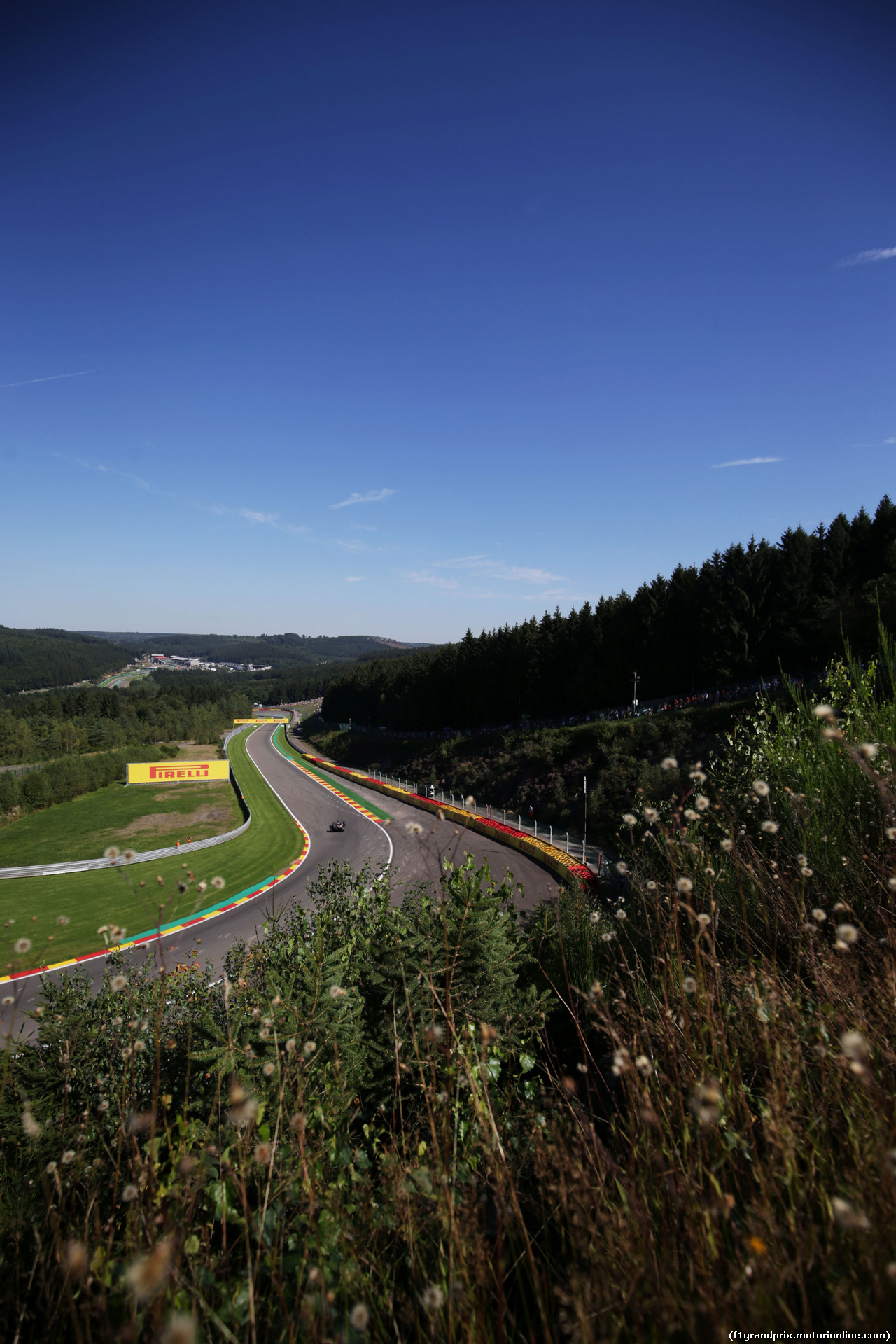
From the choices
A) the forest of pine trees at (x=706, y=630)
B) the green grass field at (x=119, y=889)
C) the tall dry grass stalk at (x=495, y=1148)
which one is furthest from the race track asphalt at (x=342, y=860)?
the forest of pine trees at (x=706, y=630)

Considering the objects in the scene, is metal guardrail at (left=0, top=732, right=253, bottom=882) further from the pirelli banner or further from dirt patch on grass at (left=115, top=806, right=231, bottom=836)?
the pirelli banner

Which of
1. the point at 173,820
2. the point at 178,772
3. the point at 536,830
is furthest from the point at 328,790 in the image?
the point at 536,830

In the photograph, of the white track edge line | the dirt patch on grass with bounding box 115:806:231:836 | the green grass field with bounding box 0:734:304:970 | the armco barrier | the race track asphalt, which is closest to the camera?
the race track asphalt

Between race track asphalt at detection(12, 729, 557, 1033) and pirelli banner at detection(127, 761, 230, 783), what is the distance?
237 inches

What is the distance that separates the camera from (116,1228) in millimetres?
2574

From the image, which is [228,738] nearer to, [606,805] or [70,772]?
[70,772]

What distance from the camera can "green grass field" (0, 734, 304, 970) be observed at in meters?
21.8

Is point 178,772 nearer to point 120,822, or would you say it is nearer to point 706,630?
point 120,822

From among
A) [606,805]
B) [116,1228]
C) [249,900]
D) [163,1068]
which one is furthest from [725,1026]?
[606,805]

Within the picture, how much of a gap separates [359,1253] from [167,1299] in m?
0.72

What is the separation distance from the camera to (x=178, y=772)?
64.1 m

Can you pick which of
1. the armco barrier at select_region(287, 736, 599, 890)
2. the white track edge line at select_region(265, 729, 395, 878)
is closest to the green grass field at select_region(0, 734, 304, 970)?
the white track edge line at select_region(265, 729, 395, 878)

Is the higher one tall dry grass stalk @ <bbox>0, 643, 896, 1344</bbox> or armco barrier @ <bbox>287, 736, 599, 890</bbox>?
tall dry grass stalk @ <bbox>0, 643, 896, 1344</bbox>

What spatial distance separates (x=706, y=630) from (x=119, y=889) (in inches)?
1682
